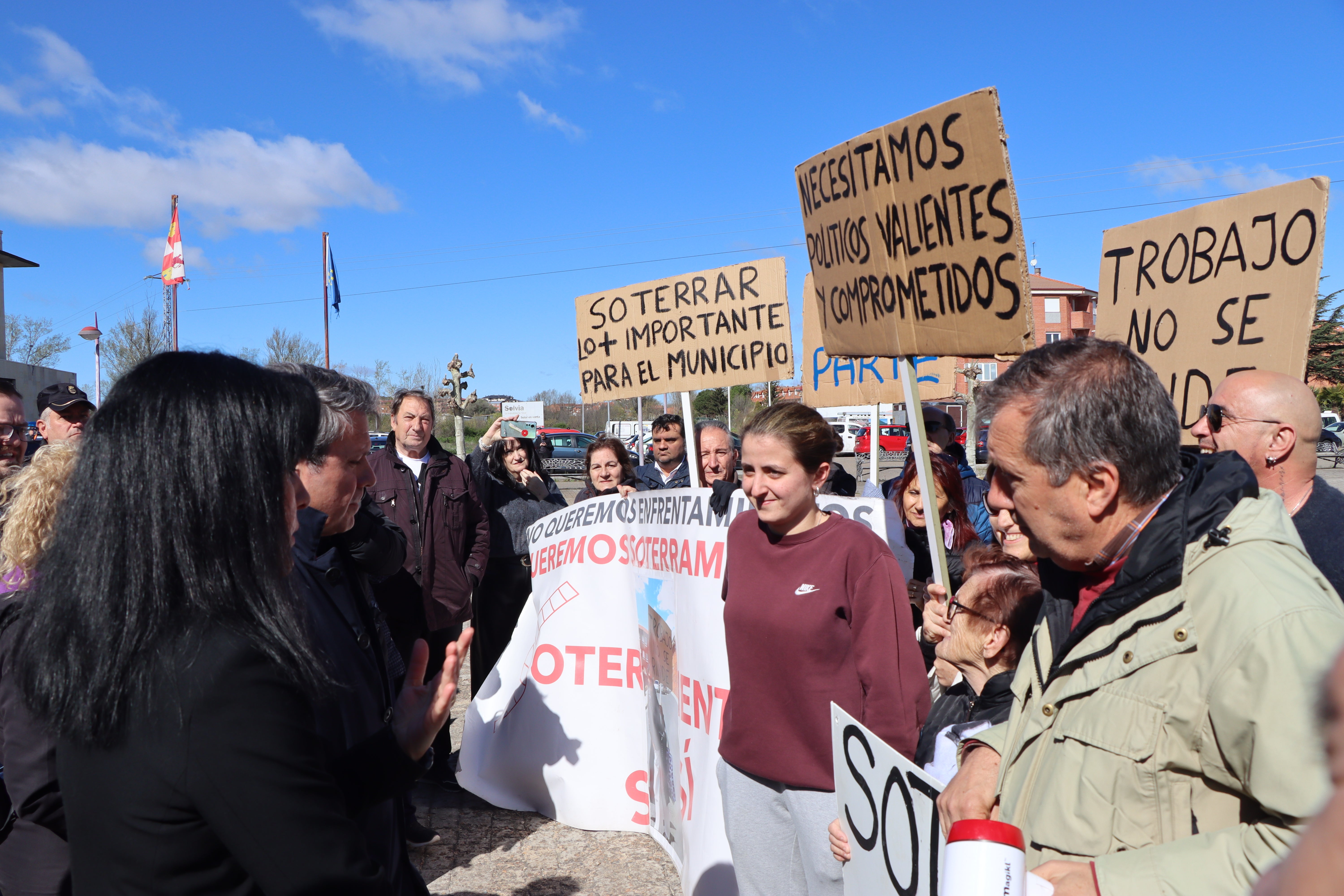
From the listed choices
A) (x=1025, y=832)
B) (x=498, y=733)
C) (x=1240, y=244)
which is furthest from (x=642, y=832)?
(x=1240, y=244)

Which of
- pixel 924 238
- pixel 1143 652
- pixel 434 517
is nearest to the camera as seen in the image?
pixel 1143 652

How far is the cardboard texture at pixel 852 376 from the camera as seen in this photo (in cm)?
559

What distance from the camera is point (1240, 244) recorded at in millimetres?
2973

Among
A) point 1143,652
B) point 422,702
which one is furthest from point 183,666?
point 1143,652

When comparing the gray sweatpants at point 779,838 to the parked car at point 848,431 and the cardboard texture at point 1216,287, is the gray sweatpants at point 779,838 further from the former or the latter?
the parked car at point 848,431

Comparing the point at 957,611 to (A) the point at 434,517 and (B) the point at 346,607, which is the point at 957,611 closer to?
(B) the point at 346,607

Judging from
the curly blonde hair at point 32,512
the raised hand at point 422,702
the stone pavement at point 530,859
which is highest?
the curly blonde hair at point 32,512

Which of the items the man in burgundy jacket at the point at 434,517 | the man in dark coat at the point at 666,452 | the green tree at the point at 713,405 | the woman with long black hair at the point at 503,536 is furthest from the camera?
the green tree at the point at 713,405

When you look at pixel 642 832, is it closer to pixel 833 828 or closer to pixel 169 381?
pixel 833 828

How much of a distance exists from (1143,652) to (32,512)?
2.52 meters

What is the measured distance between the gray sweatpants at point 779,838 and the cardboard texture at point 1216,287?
180 cm

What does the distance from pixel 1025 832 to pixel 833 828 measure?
92 centimetres

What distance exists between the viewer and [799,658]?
8.80 ft

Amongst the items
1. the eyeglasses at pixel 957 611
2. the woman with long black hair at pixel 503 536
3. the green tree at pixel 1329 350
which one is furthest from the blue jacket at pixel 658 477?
the green tree at pixel 1329 350
